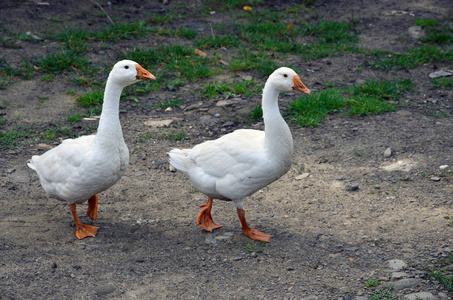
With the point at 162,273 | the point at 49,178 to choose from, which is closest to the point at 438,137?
the point at 162,273

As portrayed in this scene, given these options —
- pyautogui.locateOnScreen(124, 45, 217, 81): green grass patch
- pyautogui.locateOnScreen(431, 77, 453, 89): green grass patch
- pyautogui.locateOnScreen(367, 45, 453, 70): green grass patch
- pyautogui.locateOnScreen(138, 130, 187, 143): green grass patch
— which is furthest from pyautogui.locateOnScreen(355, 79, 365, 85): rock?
pyautogui.locateOnScreen(138, 130, 187, 143): green grass patch

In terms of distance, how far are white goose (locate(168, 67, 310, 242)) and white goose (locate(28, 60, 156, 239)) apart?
2.57 ft

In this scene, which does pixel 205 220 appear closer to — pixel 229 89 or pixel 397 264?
pixel 397 264

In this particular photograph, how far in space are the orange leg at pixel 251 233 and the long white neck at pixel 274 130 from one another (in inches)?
27.2

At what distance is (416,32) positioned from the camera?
9734mm

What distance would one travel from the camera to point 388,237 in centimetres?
493

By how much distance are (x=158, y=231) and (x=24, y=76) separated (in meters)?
4.36

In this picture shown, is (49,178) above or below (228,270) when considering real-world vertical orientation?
above

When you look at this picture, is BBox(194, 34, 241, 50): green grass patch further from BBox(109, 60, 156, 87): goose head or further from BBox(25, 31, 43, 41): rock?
BBox(109, 60, 156, 87): goose head

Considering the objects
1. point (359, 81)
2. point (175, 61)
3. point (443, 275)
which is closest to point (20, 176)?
point (175, 61)

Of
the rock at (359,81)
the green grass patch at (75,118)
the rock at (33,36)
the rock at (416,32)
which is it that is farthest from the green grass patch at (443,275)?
the rock at (33,36)

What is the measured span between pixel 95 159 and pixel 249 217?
1708 millimetres

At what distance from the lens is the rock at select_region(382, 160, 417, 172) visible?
605cm

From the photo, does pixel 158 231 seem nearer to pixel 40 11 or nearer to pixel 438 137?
pixel 438 137
